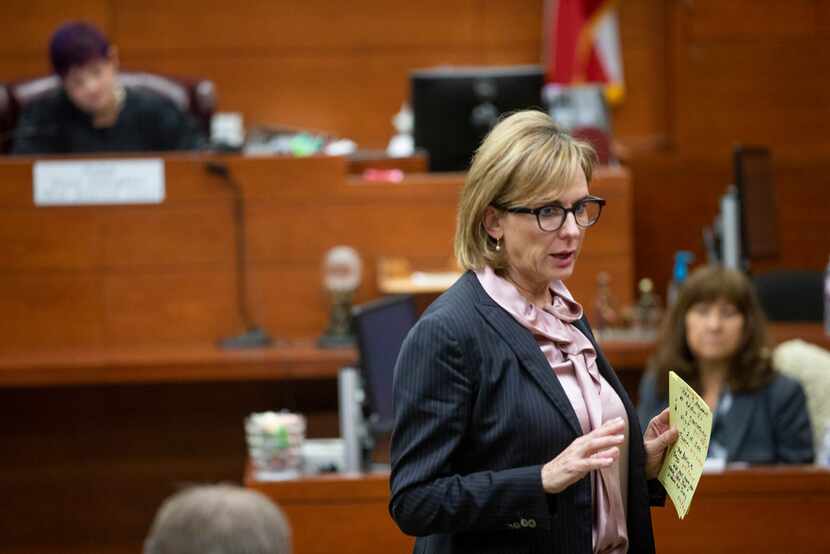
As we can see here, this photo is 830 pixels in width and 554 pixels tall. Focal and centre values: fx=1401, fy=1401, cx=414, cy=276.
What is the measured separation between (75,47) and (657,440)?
3330 millimetres

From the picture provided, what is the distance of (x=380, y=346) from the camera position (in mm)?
3844

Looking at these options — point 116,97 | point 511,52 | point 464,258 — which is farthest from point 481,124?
point 464,258

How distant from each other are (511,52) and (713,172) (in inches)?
60.4

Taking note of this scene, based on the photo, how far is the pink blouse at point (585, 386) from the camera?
2.04 m

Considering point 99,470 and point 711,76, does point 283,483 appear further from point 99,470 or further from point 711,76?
point 711,76

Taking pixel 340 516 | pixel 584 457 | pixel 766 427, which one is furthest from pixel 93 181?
pixel 584 457

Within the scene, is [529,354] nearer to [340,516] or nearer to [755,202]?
[340,516]

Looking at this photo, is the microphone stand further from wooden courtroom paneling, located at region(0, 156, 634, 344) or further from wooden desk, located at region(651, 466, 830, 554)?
wooden desk, located at region(651, 466, 830, 554)

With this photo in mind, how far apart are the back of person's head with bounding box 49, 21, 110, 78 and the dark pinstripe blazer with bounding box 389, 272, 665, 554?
126 inches

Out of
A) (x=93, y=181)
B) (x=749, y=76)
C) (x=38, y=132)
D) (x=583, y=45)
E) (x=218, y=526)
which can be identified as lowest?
(x=218, y=526)

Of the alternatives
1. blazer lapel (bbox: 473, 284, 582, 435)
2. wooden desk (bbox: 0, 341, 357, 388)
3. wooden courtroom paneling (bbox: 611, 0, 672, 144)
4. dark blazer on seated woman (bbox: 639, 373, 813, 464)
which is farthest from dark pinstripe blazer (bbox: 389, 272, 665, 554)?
wooden courtroom paneling (bbox: 611, 0, 672, 144)

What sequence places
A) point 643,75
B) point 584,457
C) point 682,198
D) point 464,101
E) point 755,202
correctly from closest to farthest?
point 584,457 → point 755,202 → point 464,101 → point 682,198 → point 643,75

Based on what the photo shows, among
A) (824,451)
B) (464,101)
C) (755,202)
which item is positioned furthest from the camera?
(464,101)

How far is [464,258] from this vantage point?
211cm
